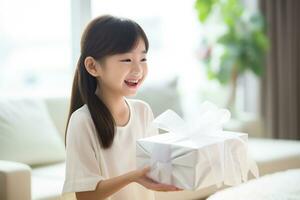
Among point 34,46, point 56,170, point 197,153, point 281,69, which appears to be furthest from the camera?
point 281,69

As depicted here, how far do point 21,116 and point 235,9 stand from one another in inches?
78.7

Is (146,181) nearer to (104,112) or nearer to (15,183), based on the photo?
(104,112)

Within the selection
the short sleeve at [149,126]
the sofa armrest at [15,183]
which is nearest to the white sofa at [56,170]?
the sofa armrest at [15,183]

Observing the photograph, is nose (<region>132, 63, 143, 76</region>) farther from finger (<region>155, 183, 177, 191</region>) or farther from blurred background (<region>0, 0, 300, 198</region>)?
blurred background (<region>0, 0, 300, 198</region>)

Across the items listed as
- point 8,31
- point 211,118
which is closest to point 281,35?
point 8,31

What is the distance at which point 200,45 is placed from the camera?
13.9ft

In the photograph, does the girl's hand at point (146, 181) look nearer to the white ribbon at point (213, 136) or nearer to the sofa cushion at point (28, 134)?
the white ribbon at point (213, 136)

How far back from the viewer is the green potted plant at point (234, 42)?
4.04 meters

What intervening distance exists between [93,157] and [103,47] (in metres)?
0.30

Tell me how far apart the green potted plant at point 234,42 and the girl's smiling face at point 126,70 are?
2.51 meters

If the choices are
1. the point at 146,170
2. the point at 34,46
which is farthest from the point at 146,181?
the point at 34,46

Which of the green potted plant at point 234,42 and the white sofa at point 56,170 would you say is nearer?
the white sofa at point 56,170

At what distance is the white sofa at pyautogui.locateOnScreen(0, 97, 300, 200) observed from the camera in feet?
6.33

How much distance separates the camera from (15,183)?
193 centimetres
